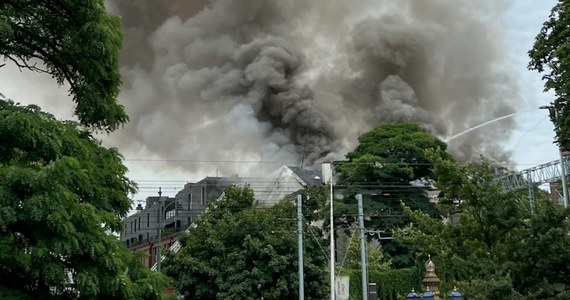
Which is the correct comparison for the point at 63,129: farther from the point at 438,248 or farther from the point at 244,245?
the point at 244,245

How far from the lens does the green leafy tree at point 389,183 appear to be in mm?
49906

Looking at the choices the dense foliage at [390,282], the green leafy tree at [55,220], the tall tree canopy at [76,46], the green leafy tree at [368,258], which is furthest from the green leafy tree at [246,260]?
the green leafy tree at [55,220]

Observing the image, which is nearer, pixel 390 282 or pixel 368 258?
pixel 390 282

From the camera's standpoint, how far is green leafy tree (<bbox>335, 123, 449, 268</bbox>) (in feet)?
164

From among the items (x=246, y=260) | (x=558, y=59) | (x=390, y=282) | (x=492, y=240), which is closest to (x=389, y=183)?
(x=390, y=282)

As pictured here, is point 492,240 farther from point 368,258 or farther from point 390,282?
point 368,258

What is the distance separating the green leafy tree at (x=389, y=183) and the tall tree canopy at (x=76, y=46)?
39820 millimetres

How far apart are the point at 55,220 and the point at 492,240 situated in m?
13.5

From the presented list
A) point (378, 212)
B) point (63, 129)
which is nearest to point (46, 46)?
point (63, 129)

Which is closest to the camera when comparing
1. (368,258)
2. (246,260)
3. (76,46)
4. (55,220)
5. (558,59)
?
(55,220)

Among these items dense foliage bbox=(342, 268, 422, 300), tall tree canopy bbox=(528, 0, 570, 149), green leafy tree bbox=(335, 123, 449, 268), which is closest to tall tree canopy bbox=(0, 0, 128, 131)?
tall tree canopy bbox=(528, 0, 570, 149)

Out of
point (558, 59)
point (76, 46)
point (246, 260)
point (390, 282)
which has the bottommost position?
point (390, 282)

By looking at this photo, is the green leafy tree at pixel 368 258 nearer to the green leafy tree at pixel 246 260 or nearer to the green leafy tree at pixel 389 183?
the green leafy tree at pixel 389 183

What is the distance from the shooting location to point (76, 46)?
956 cm
